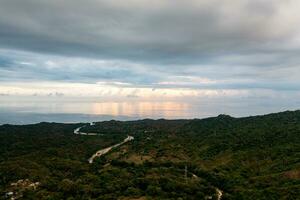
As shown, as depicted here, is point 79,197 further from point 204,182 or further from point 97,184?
point 204,182

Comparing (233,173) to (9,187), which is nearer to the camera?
(9,187)

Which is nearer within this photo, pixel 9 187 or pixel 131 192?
pixel 131 192

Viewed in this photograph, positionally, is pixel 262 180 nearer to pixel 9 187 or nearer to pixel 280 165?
pixel 280 165

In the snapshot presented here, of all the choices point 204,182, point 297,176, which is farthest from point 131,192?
point 297,176

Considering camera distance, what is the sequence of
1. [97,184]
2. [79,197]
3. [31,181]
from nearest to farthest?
[79,197] < [97,184] < [31,181]

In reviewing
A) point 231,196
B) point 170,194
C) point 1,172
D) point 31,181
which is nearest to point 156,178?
point 170,194

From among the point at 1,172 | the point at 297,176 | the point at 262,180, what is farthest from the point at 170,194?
the point at 1,172

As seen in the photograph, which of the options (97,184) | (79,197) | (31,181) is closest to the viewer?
(79,197)
